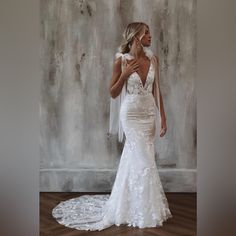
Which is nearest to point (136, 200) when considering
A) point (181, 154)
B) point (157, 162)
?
point (157, 162)

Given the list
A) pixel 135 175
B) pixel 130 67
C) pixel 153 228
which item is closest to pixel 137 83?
pixel 130 67

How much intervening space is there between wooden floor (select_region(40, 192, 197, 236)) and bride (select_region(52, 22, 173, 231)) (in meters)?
0.09

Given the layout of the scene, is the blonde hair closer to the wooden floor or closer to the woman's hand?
the woman's hand

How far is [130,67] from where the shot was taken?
1.63 metres

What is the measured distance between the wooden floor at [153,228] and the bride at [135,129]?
3.7 inches

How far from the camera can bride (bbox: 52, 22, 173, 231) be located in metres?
1.61

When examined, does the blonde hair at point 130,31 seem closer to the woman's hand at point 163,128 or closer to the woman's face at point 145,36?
the woman's face at point 145,36

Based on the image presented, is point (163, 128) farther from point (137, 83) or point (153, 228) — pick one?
point (153, 228)

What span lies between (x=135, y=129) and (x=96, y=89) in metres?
0.28

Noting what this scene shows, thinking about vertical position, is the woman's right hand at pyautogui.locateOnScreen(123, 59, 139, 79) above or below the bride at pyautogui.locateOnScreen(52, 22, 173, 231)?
above

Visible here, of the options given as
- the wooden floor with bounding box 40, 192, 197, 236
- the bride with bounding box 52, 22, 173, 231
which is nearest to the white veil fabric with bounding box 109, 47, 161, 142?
the bride with bounding box 52, 22, 173, 231

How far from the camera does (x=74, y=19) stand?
153 centimetres
